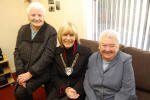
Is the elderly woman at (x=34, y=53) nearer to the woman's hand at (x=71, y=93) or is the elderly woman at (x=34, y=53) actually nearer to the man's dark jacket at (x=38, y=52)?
the man's dark jacket at (x=38, y=52)

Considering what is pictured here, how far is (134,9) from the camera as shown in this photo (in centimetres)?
185

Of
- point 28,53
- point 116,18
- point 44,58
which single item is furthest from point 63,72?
point 116,18

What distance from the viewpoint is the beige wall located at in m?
2.63

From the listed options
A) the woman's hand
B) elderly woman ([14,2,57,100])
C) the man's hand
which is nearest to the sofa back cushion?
the woman's hand

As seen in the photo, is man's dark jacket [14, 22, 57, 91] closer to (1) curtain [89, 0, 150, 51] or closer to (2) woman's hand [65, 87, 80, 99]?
(2) woman's hand [65, 87, 80, 99]

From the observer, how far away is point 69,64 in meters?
1.55

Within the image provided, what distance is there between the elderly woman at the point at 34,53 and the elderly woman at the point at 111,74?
59cm

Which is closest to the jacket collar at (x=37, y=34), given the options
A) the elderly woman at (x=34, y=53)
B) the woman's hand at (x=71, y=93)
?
the elderly woman at (x=34, y=53)

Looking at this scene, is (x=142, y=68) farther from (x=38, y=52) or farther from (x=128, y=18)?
(x=38, y=52)

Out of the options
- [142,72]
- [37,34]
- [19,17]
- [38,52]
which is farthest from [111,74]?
[19,17]

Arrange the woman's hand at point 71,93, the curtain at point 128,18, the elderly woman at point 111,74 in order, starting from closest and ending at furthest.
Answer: the elderly woman at point 111,74 < the woman's hand at point 71,93 < the curtain at point 128,18

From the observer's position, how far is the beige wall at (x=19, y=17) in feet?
8.64

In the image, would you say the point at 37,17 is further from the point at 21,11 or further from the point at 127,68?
the point at 21,11

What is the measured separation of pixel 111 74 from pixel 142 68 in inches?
16.3
